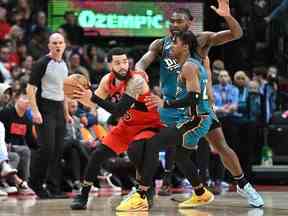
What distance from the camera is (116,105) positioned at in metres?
7.91

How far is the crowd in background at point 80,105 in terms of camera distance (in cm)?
1134

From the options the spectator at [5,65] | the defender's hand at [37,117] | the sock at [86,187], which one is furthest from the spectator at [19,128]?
the sock at [86,187]

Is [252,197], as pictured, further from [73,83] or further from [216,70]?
[216,70]

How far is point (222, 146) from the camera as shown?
8.46 meters

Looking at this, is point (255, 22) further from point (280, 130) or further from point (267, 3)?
point (280, 130)

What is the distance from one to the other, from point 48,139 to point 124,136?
1747 mm

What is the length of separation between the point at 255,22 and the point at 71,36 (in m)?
3.41

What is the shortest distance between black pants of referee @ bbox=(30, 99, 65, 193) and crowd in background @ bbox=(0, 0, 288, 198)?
842 mm

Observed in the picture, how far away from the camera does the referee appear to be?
32.2 feet

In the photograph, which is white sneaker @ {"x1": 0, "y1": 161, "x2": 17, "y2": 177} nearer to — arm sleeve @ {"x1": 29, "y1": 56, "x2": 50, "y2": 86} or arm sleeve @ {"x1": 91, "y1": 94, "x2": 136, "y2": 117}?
arm sleeve @ {"x1": 29, "y1": 56, "x2": 50, "y2": 86}

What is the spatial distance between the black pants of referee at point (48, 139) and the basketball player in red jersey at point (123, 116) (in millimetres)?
1575

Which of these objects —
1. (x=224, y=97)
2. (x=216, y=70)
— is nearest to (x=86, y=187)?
(x=224, y=97)

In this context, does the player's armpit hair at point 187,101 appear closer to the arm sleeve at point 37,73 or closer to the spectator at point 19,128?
the arm sleeve at point 37,73

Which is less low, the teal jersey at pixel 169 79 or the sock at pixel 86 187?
the teal jersey at pixel 169 79
